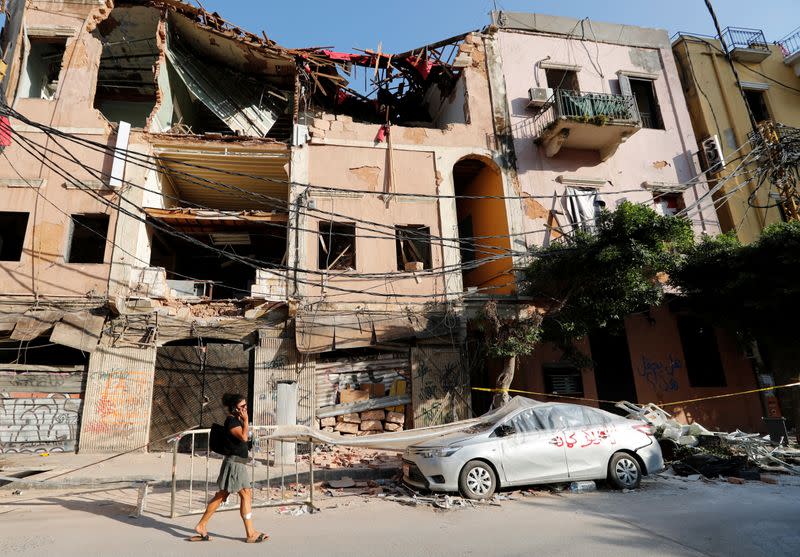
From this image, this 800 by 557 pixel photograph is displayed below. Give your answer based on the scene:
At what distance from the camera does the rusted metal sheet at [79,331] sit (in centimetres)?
1064

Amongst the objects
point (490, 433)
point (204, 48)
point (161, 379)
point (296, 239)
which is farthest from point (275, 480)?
point (204, 48)

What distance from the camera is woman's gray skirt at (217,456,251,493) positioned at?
523 centimetres

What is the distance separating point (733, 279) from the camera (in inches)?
450

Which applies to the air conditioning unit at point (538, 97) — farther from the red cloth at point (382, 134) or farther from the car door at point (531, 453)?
the car door at point (531, 453)

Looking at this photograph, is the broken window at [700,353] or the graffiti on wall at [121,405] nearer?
the graffiti on wall at [121,405]

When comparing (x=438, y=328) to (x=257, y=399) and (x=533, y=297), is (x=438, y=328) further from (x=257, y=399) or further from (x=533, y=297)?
(x=257, y=399)

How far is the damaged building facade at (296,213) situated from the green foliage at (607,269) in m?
1.66

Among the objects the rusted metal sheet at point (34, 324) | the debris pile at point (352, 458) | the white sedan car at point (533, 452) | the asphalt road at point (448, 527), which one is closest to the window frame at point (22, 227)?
the rusted metal sheet at point (34, 324)

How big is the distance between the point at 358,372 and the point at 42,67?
1348cm

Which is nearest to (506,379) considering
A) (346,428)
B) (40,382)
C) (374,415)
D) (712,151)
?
(374,415)

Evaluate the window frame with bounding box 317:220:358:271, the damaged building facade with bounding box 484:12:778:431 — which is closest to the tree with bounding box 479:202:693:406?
the damaged building facade with bounding box 484:12:778:431

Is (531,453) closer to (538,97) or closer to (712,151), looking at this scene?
(538,97)

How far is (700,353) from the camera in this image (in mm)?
14820

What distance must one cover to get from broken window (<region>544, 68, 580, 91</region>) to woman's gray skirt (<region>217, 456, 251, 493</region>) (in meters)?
15.8
